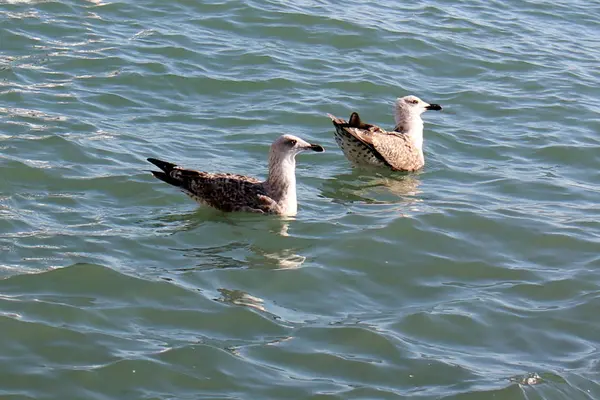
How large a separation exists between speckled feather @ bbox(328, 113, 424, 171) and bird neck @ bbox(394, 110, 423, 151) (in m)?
0.22

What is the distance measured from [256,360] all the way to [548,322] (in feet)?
7.91

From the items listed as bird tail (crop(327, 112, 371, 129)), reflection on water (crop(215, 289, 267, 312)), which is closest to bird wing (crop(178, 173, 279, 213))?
bird tail (crop(327, 112, 371, 129))

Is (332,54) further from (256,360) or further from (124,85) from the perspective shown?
(256,360)

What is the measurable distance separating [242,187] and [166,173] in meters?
0.72

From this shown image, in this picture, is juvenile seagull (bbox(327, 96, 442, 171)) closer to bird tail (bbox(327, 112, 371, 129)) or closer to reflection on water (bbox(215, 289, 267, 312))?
bird tail (bbox(327, 112, 371, 129))

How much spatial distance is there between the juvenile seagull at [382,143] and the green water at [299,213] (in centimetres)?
18

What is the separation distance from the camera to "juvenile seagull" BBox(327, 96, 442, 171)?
12.6 meters

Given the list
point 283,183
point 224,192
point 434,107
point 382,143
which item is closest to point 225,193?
point 224,192

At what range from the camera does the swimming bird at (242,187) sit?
10.9 m

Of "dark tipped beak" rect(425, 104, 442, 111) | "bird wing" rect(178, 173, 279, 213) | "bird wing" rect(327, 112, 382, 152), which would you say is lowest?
"bird wing" rect(178, 173, 279, 213)

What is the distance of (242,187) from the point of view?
11000 millimetres

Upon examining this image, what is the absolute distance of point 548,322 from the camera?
344 inches

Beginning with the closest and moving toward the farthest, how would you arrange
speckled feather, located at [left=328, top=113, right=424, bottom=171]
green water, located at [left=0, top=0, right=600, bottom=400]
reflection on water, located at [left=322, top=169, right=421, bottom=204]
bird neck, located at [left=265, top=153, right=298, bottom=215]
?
green water, located at [left=0, top=0, right=600, bottom=400] → bird neck, located at [left=265, top=153, right=298, bottom=215] → reflection on water, located at [left=322, top=169, right=421, bottom=204] → speckled feather, located at [left=328, top=113, right=424, bottom=171]

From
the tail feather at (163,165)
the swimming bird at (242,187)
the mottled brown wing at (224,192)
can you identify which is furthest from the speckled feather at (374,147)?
the tail feather at (163,165)
